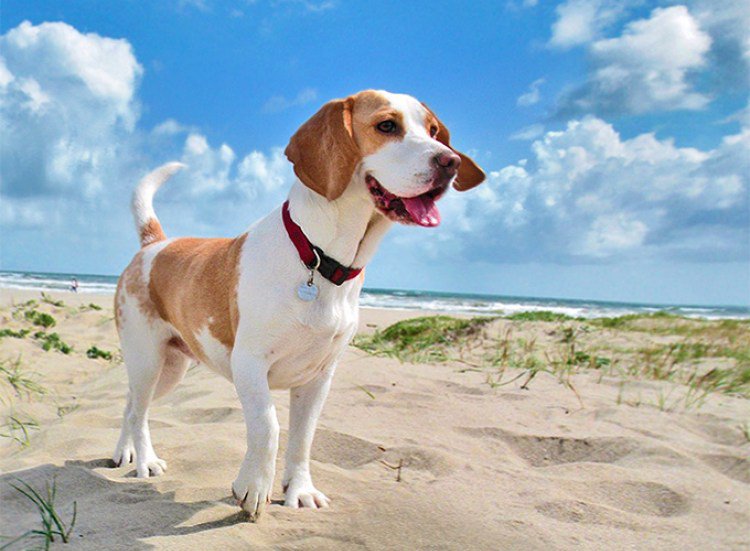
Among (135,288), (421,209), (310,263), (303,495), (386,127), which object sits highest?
(386,127)

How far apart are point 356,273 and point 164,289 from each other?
130cm

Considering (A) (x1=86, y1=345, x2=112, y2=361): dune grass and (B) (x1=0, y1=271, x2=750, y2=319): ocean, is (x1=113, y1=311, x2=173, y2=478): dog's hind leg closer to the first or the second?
(A) (x1=86, y1=345, x2=112, y2=361): dune grass

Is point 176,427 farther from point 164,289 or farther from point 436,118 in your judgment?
point 436,118

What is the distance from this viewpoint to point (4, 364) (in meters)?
5.43

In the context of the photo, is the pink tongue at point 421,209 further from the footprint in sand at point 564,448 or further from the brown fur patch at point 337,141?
the footprint in sand at point 564,448

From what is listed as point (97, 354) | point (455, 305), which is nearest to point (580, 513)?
point (97, 354)

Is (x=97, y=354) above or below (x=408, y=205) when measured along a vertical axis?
below

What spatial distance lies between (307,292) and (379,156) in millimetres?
625

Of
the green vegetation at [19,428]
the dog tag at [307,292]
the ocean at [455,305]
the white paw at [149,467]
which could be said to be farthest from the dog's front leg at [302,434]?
the ocean at [455,305]

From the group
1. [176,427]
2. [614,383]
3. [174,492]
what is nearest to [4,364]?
[176,427]

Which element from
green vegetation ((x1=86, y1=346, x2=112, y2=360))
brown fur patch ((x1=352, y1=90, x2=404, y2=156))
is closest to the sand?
brown fur patch ((x1=352, y1=90, x2=404, y2=156))

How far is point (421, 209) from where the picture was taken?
2.43 metres

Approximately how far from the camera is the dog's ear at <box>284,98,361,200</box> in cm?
248

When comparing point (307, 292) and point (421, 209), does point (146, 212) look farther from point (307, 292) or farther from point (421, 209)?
point (421, 209)
